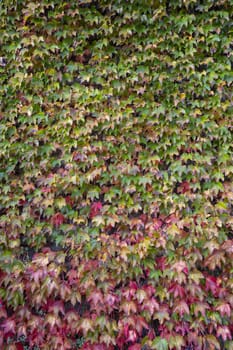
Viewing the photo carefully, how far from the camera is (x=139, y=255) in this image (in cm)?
249

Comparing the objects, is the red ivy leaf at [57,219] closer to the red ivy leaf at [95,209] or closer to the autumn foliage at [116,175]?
the autumn foliage at [116,175]

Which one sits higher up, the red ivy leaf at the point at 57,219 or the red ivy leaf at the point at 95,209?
the red ivy leaf at the point at 95,209

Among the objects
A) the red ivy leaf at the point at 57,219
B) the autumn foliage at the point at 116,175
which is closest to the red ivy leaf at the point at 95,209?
the autumn foliage at the point at 116,175

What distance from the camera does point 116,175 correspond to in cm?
260

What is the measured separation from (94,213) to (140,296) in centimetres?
75

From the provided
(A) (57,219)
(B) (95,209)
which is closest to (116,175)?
(B) (95,209)

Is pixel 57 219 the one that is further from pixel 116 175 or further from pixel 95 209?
pixel 116 175

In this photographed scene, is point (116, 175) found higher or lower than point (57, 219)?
higher

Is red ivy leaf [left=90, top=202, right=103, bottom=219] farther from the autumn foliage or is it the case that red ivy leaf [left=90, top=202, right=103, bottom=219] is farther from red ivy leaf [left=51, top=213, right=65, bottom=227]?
red ivy leaf [left=51, top=213, right=65, bottom=227]

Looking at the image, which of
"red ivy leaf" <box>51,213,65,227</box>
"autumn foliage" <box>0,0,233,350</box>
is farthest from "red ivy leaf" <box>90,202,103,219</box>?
"red ivy leaf" <box>51,213,65,227</box>

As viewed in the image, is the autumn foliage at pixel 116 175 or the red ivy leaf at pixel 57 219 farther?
the red ivy leaf at pixel 57 219

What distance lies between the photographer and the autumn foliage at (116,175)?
98.7 inches

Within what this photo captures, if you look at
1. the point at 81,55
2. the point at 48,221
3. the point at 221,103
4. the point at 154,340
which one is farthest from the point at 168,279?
the point at 81,55

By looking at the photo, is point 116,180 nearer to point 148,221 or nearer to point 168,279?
point 148,221
